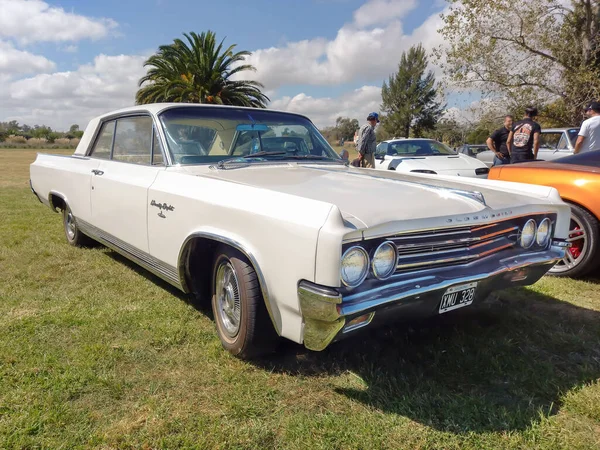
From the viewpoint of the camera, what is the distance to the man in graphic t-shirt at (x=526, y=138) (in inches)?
277

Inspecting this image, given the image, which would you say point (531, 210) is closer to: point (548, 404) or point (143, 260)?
point (548, 404)

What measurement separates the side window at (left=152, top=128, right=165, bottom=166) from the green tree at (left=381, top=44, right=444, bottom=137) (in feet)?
144

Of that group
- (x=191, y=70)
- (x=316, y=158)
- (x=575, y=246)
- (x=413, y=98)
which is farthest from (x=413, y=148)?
(x=413, y=98)

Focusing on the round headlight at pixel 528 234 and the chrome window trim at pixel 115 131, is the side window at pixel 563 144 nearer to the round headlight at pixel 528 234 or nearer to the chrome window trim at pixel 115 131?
the round headlight at pixel 528 234

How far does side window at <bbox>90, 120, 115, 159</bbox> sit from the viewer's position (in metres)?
4.45

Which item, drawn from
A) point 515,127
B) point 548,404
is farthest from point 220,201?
point 515,127

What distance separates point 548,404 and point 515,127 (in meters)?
6.03

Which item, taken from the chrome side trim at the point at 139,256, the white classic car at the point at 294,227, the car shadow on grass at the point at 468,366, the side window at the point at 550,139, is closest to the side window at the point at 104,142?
the white classic car at the point at 294,227

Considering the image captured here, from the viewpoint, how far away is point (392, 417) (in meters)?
2.15

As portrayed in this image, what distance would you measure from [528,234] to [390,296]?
4.22 ft

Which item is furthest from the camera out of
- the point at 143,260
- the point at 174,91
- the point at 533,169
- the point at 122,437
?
the point at 174,91

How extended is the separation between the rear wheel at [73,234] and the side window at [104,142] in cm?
81

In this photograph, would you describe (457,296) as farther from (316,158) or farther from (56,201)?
(56,201)

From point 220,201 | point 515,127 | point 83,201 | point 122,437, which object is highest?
point 515,127
